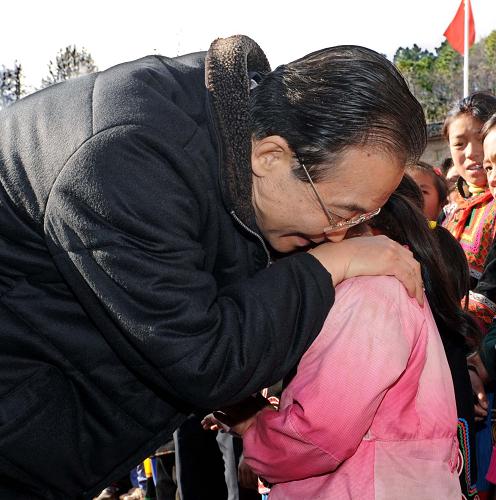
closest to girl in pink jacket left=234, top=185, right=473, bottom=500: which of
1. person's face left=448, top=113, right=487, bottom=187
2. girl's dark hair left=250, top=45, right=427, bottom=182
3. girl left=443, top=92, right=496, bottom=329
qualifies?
girl's dark hair left=250, top=45, right=427, bottom=182

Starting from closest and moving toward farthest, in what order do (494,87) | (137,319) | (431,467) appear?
(137,319) < (431,467) < (494,87)

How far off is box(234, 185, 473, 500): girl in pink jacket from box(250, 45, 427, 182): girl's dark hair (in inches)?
13.3

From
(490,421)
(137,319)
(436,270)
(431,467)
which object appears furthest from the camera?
(490,421)

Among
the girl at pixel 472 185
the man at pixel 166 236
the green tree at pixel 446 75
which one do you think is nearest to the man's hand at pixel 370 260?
the man at pixel 166 236

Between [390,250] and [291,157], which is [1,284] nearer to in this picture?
[291,157]

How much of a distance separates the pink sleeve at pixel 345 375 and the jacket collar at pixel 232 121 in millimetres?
347

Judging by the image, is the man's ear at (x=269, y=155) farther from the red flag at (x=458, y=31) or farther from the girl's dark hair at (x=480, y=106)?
the red flag at (x=458, y=31)

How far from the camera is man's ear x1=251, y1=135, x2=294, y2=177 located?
1677 millimetres

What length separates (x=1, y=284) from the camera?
1513 millimetres

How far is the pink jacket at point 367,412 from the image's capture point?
1.63 meters

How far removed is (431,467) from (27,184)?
119 cm

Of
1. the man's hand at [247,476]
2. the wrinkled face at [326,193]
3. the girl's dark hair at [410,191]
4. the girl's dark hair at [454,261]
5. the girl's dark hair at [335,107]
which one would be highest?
the girl's dark hair at [335,107]

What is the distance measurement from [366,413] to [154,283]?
2.08ft

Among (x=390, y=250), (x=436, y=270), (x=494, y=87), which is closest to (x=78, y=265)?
(x=390, y=250)
